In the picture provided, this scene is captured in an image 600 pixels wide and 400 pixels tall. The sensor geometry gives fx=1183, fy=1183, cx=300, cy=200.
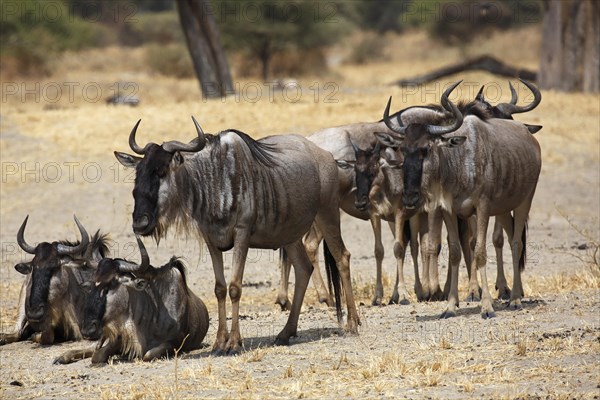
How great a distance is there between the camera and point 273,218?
905 centimetres

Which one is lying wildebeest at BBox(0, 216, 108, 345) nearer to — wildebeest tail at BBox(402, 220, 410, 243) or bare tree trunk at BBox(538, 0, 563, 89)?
A: wildebeest tail at BBox(402, 220, 410, 243)

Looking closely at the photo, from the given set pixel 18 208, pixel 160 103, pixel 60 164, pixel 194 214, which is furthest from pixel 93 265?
pixel 160 103

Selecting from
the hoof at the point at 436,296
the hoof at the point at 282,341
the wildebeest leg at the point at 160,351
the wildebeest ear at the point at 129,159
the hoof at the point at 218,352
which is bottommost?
the hoof at the point at 436,296

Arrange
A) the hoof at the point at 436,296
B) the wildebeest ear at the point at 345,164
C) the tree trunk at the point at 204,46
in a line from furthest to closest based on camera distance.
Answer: the tree trunk at the point at 204,46 < the wildebeest ear at the point at 345,164 < the hoof at the point at 436,296

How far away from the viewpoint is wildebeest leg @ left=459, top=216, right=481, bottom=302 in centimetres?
1089

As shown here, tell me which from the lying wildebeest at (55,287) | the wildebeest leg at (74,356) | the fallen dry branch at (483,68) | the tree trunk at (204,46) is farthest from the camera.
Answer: the fallen dry branch at (483,68)

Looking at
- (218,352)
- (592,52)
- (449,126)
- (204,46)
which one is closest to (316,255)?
(449,126)

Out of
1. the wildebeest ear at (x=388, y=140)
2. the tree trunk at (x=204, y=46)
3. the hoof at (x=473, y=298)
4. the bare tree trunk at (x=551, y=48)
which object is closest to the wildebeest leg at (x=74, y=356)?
the wildebeest ear at (x=388, y=140)

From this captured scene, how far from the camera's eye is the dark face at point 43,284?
32.6 feet

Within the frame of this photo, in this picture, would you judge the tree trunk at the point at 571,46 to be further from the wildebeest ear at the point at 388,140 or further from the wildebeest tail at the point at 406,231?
the wildebeest ear at the point at 388,140

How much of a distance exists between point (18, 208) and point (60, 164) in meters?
1.70

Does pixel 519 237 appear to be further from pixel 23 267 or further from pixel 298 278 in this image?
pixel 23 267

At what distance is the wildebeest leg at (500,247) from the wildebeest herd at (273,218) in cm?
2

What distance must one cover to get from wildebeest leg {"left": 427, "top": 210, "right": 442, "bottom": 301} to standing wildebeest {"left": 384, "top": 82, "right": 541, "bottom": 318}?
33 mm
